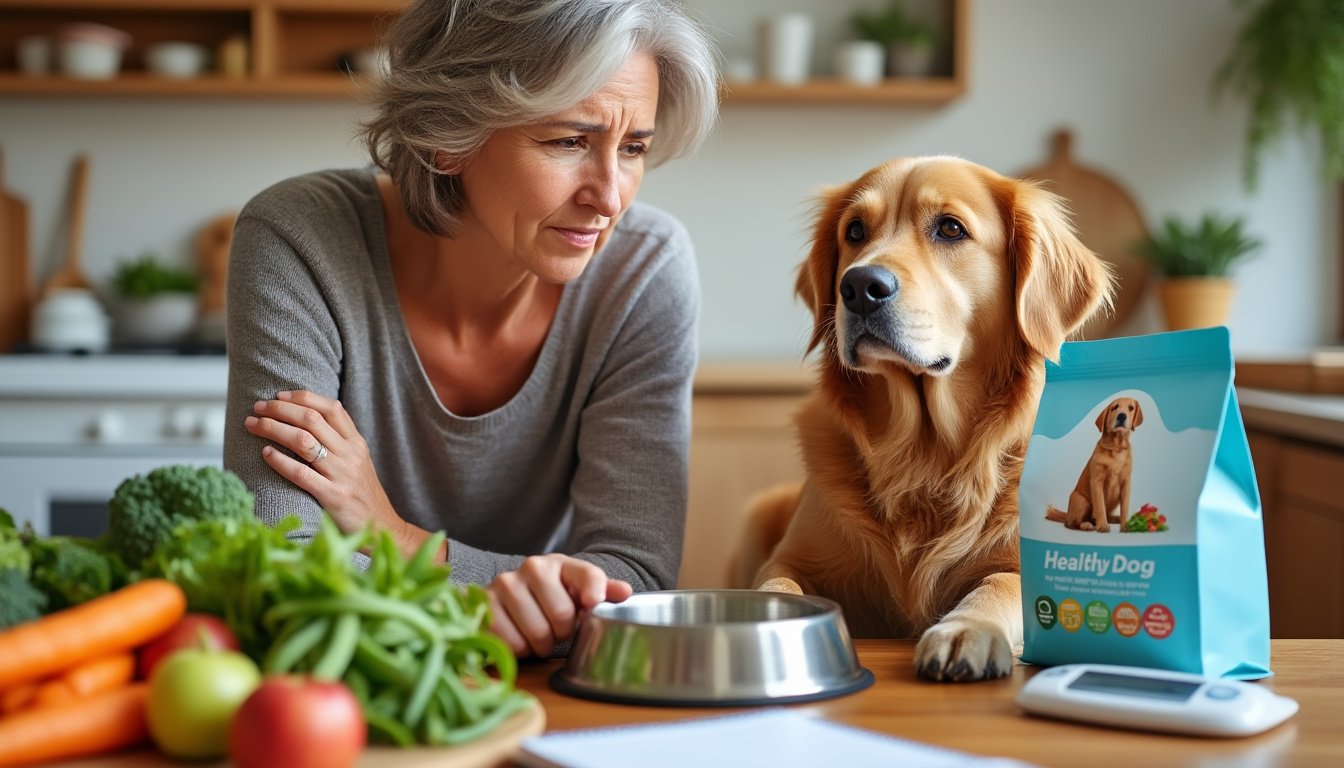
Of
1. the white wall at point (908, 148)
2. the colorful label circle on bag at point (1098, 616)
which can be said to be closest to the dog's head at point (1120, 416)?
the colorful label circle on bag at point (1098, 616)

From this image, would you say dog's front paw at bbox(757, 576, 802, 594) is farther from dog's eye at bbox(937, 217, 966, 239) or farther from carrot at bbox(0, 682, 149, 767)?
carrot at bbox(0, 682, 149, 767)

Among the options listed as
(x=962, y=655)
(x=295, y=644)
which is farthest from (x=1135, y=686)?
(x=295, y=644)

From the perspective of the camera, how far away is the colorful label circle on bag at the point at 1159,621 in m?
0.91

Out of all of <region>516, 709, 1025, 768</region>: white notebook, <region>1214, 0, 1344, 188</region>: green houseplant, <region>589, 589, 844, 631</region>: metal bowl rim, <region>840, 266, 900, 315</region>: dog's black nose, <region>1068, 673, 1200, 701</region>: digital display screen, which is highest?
<region>1214, 0, 1344, 188</region>: green houseplant

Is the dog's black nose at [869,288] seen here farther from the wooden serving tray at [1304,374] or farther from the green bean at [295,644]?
the wooden serving tray at [1304,374]

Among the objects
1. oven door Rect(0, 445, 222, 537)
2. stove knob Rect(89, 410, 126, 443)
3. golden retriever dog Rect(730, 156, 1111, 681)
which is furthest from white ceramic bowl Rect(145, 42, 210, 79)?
golden retriever dog Rect(730, 156, 1111, 681)

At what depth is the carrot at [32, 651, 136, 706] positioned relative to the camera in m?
0.71

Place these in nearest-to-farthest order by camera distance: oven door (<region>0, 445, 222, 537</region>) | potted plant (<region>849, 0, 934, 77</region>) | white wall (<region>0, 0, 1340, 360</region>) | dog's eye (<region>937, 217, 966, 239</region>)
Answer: dog's eye (<region>937, 217, 966, 239</region>)
oven door (<region>0, 445, 222, 537</region>)
potted plant (<region>849, 0, 934, 77</region>)
white wall (<region>0, 0, 1340, 360</region>)

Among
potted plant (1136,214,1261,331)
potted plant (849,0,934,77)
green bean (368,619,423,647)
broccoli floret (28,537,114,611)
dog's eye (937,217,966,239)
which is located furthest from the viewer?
potted plant (849,0,934,77)

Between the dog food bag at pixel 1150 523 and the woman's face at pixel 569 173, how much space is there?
2.29ft

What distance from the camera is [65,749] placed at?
68cm

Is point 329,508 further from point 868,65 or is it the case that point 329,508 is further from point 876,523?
point 868,65

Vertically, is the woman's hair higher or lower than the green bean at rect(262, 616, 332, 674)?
higher

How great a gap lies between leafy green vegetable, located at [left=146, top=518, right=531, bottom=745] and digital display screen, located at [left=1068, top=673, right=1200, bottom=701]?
1.28 feet
